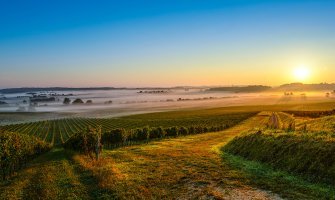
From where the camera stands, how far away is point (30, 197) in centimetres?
2945

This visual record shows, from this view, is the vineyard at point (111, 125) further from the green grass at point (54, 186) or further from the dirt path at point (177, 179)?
the dirt path at point (177, 179)

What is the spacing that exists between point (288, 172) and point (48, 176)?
87.0 ft

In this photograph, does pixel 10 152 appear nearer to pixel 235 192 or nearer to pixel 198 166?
pixel 198 166

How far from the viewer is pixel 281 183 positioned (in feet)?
84.8

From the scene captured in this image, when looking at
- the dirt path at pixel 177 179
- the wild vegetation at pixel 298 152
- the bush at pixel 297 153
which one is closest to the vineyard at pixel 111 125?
the dirt path at pixel 177 179

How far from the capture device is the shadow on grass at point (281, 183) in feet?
74.1

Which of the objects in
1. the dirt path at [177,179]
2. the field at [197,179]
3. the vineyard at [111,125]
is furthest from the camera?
the vineyard at [111,125]

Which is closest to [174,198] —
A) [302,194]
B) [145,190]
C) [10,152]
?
[145,190]

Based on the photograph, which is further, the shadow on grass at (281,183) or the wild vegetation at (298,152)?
the wild vegetation at (298,152)

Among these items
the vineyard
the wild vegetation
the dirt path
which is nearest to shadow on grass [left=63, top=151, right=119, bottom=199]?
the dirt path

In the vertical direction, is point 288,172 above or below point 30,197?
above

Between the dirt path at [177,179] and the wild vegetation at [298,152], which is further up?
the wild vegetation at [298,152]

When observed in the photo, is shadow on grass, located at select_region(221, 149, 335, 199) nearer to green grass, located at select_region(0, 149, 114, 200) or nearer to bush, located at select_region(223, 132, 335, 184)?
bush, located at select_region(223, 132, 335, 184)

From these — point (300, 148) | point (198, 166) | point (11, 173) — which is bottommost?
point (11, 173)
